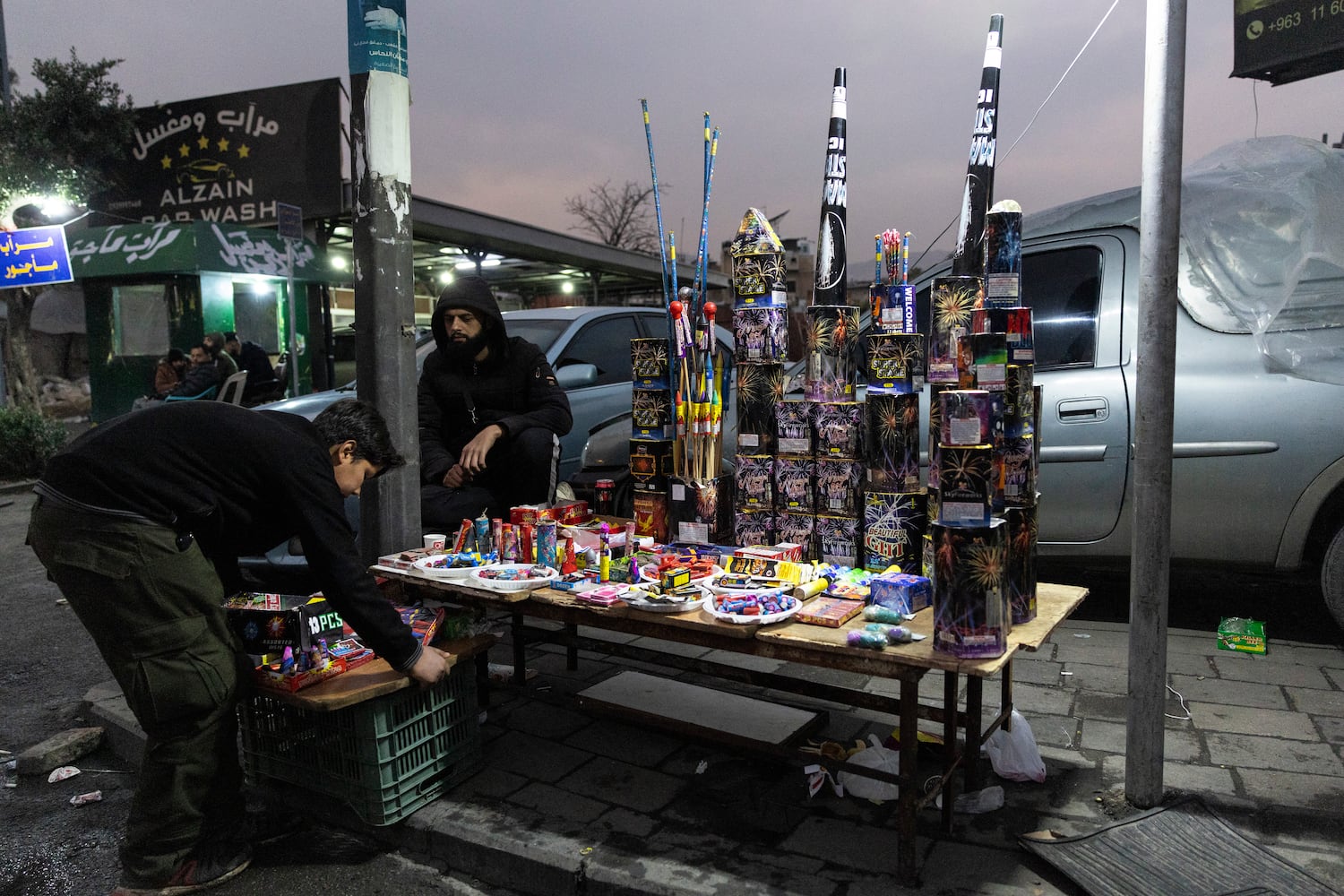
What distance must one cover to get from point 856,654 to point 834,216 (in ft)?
6.24

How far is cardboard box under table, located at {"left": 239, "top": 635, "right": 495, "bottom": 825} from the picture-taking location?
279cm

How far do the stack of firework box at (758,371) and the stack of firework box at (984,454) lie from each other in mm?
645

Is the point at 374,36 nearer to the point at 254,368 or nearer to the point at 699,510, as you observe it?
the point at 699,510

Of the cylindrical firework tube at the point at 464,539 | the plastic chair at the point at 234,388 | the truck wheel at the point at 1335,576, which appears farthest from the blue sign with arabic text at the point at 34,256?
the truck wheel at the point at 1335,576

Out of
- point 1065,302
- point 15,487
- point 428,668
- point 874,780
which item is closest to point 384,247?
point 428,668

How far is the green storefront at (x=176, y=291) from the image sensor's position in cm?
1388

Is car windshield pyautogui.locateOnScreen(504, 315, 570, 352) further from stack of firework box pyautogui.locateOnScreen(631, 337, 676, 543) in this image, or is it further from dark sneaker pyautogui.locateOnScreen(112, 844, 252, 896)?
dark sneaker pyautogui.locateOnScreen(112, 844, 252, 896)

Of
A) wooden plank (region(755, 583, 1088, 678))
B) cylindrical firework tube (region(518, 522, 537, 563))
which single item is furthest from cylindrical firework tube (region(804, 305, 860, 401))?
cylindrical firework tube (region(518, 522, 537, 563))

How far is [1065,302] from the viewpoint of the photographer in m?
4.60

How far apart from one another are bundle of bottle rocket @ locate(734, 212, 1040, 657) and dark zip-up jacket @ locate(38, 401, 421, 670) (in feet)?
4.65

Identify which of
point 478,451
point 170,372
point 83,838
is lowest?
point 83,838

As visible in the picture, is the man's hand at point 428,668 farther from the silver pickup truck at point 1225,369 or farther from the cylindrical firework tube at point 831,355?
the silver pickup truck at point 1225,369

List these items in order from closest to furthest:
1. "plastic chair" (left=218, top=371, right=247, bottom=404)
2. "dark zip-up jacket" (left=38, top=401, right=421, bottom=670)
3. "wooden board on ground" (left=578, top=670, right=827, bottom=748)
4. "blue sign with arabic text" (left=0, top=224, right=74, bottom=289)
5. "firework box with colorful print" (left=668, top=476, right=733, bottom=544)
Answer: "dark zip-up jacket" (left=38, top=401, right=421, bottom=670)
"wooden board on ground" (left=578, top=670, right=827, bottom=748)
"firework box with colorful print" (left=668, top=476, right=733, bottom=544)
"plastic chair" (left=218, top=371, right=247, bottom=404)
"blue sign with arabic text" (left=0, top=224, right=74, bottom=289)

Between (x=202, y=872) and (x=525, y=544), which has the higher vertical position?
(x=525, y=544)
